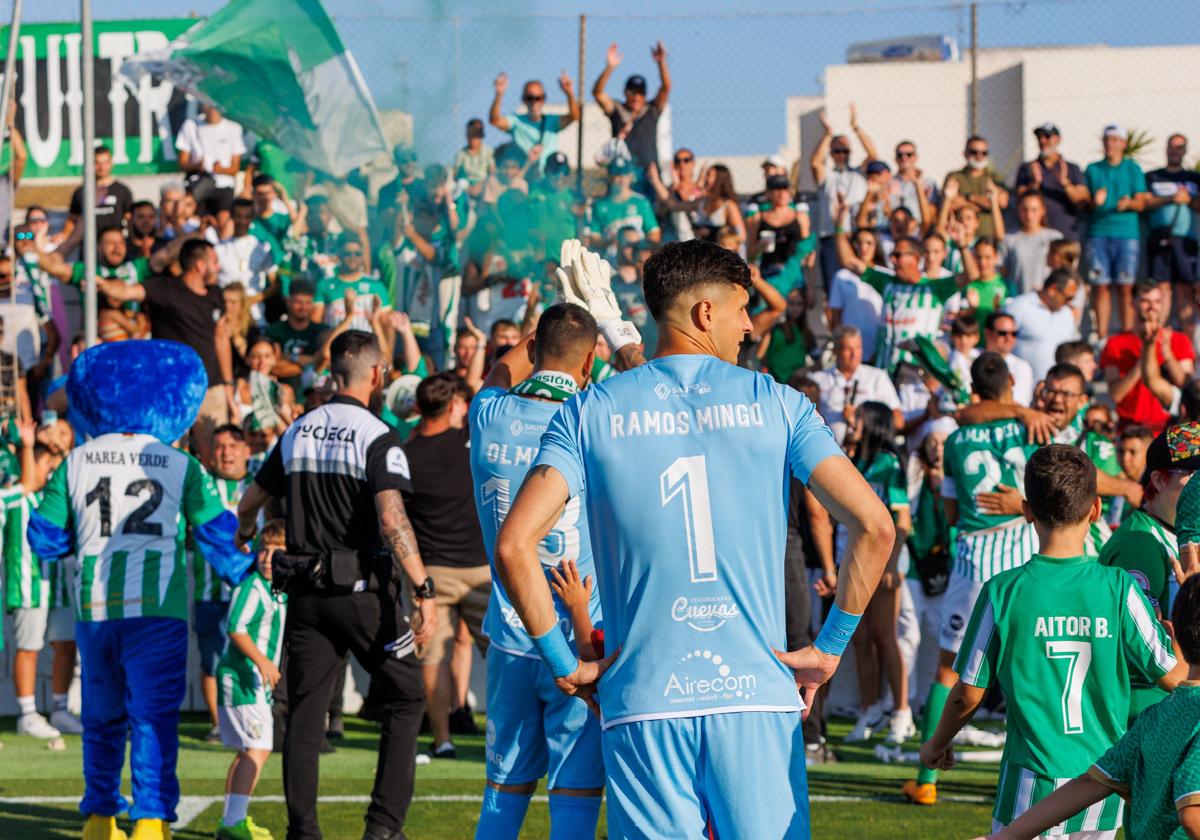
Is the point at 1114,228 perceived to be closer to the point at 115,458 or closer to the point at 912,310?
the point at 912,310

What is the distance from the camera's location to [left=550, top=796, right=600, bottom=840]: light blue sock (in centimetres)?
518

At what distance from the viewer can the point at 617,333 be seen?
5.74 meters

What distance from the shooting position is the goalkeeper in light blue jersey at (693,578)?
11.9 ft

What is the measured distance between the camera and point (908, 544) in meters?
10.1

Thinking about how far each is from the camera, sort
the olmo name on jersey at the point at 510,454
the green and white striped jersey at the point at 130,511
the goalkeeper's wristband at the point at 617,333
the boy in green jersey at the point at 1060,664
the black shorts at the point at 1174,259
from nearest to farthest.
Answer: the boy in green jersey at the point at 1060,664
the olmo name on jersey at the point at 510,454
the goalkeeper's wristband at the point at 617,333
the green and white striped jersey at the point at 130,511
the black shorts at the point at 1174,259

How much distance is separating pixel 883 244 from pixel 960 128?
9.69 meters

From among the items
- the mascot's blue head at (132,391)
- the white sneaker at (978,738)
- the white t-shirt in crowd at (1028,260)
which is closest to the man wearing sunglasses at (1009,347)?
the white t-shirt in crowd at (1028,260)

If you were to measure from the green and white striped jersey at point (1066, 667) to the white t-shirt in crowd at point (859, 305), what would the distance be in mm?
8560

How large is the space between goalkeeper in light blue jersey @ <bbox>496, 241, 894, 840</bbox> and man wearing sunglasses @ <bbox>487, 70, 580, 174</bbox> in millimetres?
10564

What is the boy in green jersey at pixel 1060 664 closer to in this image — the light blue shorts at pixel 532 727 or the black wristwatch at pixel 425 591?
the light blue shorts at pixel 532 727

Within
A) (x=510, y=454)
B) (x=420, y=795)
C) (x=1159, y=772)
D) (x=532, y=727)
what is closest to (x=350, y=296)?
(x=420, y=795)

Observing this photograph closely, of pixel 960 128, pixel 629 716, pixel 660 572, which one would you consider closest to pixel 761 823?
pixel 629 716

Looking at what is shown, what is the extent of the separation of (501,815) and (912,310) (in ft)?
26.1

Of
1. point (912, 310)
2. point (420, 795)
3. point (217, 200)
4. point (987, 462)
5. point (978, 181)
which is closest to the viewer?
point (420, 795)
